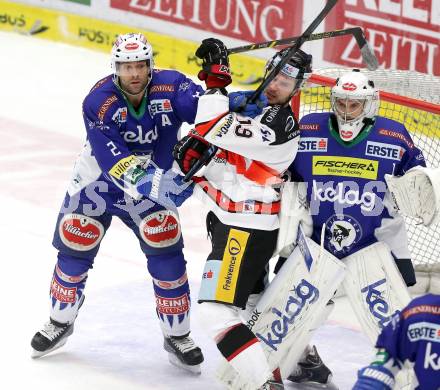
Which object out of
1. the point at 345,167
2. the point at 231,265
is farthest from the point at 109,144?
the point at 345,167

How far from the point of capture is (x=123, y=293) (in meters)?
6.29

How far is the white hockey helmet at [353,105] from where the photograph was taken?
4.82 metres

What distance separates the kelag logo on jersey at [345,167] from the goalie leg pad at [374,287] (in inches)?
11.3

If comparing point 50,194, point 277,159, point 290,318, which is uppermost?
point 277,159

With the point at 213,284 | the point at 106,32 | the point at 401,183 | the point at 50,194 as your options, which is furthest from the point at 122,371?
the point at 106,32

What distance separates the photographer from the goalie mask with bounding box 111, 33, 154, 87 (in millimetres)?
5027

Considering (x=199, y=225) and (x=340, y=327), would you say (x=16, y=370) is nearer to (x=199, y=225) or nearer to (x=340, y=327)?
(x=340, y=327)

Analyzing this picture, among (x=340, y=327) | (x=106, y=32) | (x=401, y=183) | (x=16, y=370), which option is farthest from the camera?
(x=106, y=32)

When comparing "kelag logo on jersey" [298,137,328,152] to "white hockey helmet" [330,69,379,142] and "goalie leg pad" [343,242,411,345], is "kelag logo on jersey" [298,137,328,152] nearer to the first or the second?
"white hockey helmet" [330,69,379,142]

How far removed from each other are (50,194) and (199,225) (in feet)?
3.40

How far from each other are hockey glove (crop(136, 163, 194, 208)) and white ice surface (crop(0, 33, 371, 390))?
856mm

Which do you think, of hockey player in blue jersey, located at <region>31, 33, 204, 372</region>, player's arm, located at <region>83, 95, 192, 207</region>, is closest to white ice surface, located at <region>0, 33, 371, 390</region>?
→ hockey player in blue jersey, located at <region>31, 33, 204, 372</region>

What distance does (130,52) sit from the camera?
198 inches

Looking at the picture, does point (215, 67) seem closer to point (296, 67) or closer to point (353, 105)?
point (296, 67)
